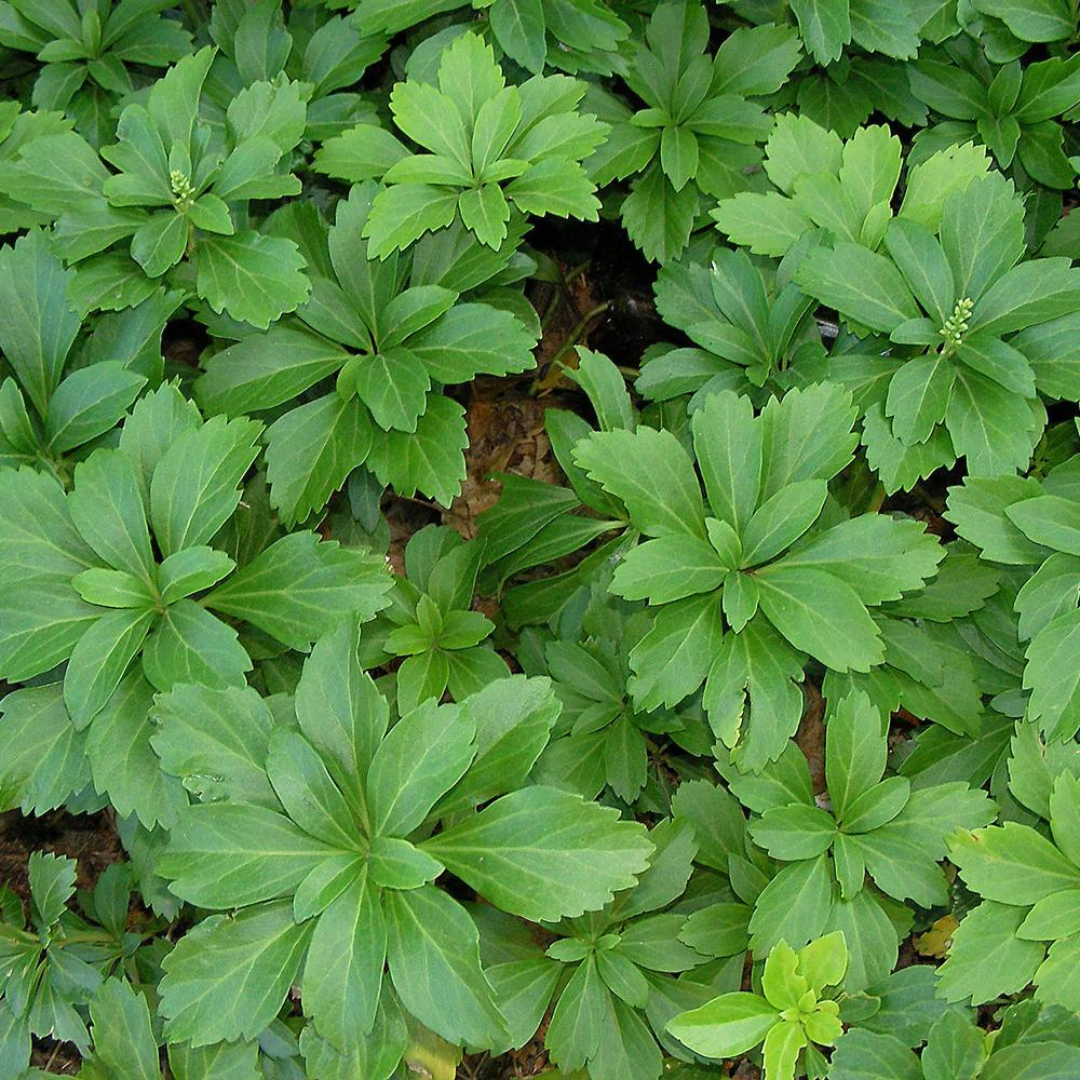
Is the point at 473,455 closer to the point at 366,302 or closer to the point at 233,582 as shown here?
the point at 366,302

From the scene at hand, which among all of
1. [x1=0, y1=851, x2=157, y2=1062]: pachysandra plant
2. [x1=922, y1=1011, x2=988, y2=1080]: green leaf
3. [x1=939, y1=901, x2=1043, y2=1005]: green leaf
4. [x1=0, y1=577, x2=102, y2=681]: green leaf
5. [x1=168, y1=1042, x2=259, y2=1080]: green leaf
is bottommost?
[x1=0, y1=851, x2=157, y2=1062]: pachysandra plant

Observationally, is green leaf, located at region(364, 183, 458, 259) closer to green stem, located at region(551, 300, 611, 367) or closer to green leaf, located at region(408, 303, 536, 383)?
green leaf, located at region(408, 303, 536, 383)

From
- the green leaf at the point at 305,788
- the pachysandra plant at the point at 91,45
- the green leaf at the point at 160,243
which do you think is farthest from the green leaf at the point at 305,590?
the pachysandra plant at the point at 91,45

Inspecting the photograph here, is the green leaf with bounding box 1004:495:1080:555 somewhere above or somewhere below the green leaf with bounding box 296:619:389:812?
above

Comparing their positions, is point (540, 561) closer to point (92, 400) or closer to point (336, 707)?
point (336, 707)

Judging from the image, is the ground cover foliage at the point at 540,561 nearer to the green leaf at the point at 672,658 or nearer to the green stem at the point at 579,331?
the green leaf at the point at 672,658

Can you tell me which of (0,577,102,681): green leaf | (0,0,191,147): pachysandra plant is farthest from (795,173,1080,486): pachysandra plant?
(0,0,191,147): pachysandra plant

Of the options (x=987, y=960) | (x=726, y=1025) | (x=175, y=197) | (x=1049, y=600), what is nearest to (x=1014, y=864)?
(x=987, y=960)
